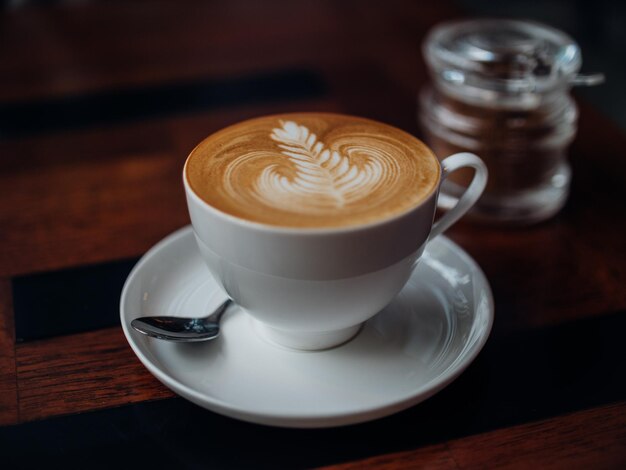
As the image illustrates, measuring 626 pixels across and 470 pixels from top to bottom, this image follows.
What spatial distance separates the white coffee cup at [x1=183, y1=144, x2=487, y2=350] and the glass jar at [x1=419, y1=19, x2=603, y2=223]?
0.91ft

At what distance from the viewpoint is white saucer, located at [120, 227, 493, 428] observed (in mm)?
489

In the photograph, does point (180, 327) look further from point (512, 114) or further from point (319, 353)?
point (512, 114)

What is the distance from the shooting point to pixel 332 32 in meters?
1.22

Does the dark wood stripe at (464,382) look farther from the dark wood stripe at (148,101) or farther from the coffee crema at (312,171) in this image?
the dark wood stripe at (148,101)

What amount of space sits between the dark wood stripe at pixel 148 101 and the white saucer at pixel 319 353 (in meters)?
0.37

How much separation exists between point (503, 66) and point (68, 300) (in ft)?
1.66

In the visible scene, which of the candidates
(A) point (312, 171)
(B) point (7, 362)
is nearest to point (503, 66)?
(A) point (312, 171)

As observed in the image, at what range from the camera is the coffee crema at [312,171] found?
50 cm

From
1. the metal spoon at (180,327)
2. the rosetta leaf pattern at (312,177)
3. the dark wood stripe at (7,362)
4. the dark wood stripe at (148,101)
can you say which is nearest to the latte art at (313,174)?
the rosetta leaf pattern at (312,177)

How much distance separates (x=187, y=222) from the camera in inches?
30.4

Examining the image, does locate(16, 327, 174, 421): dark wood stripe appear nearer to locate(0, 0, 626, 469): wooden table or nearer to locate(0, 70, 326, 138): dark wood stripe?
locate(0, 0, 626, 469): wooden table

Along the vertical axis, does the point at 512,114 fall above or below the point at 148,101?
above

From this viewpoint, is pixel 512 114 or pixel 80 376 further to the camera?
pixel 512 114

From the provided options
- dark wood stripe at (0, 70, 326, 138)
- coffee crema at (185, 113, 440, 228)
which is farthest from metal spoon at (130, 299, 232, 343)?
dark wood stripe at (0, 70, 326, 138)
